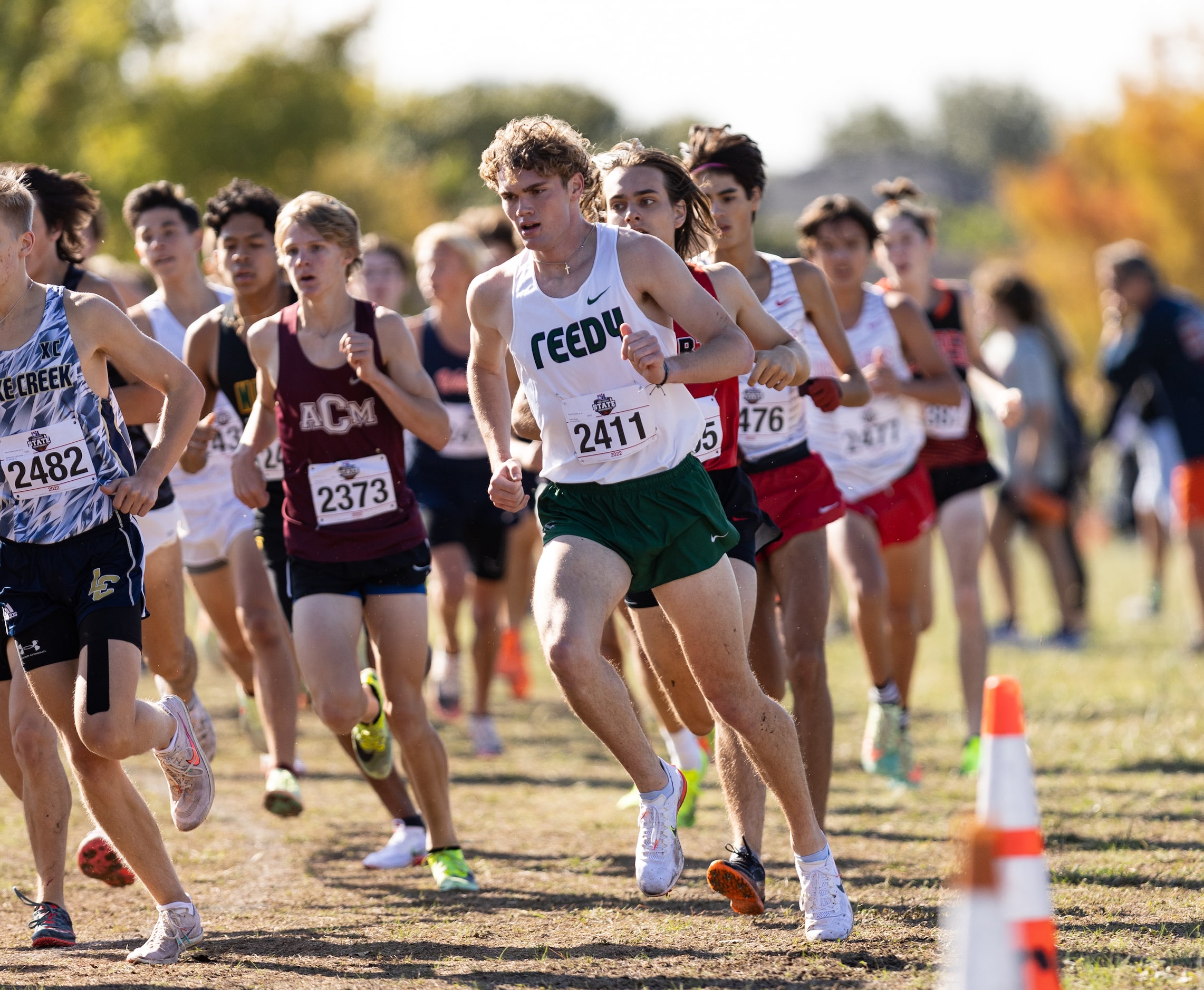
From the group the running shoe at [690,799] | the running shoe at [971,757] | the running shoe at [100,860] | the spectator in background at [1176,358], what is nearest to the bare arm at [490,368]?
the running shoe at [100,860]

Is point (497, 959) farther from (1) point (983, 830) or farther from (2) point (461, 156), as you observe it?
(2) point (461, 156)

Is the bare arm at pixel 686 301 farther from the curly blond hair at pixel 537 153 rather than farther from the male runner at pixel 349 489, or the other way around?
the male runner at pixel 349 489

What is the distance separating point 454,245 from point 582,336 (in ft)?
14.6

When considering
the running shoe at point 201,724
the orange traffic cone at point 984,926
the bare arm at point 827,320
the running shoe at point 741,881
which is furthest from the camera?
the running shoe at point 201,724

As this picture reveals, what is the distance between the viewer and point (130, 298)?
9586mm

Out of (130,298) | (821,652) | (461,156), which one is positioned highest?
(461,156)

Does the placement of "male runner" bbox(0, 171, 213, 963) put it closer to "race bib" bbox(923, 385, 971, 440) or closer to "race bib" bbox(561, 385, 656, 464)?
"race bib" bbox(561, 385, 656, 464)

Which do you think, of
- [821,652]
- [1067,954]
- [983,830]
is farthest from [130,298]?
[983,830]

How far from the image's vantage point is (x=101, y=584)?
437 centimetres

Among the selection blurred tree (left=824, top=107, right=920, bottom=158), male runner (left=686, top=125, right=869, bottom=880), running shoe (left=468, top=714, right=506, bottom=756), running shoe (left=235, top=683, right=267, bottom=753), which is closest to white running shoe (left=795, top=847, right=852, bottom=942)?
male runner (left=686, top=125, right=869, bottom=880)

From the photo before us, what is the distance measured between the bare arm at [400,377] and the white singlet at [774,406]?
3.50 ft

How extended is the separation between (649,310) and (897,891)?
2.12 m

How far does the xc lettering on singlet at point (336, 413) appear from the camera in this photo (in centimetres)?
536

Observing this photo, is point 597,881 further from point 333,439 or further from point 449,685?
point 449,685
